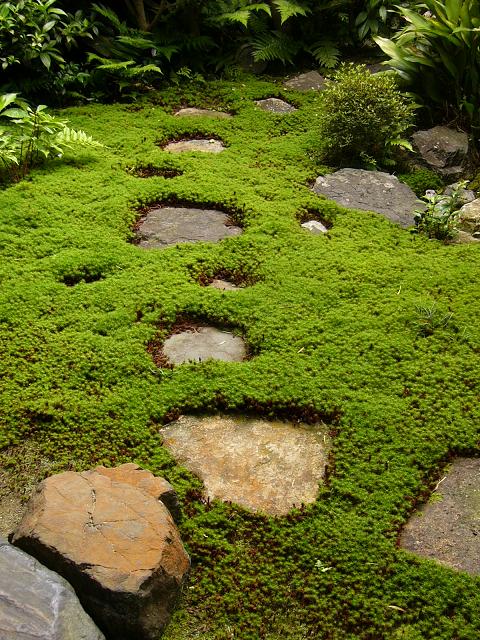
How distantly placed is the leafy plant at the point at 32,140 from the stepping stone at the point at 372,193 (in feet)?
8.92

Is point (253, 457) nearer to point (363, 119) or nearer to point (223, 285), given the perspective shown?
point (223, 285)

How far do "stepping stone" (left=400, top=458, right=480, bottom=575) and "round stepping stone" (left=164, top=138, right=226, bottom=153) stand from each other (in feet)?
17.5

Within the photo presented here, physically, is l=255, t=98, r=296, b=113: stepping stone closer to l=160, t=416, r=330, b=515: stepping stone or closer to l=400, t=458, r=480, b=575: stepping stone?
l=160, t=416, r=330, b=515: stepping stone

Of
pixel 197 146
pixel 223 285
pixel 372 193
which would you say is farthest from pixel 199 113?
pixel 223 285

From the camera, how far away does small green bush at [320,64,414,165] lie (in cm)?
787

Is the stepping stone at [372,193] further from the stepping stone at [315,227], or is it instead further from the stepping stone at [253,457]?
the stepping stone at [253,457]

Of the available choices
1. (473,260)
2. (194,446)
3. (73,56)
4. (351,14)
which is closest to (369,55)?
(351,14)

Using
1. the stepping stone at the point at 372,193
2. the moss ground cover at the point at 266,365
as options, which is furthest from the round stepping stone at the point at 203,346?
the stepping stone at the point at 372,193

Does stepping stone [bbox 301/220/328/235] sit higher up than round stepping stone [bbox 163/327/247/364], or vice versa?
stepping stone [bbox 301/220/328/235]

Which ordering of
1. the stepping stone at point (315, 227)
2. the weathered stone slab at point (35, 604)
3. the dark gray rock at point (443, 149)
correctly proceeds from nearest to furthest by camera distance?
the weathered stone slab at point (35, 604), the stepping stone at point (315, 227), the dark gray rock at point (443, 149)

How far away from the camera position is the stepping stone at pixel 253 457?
434 cm

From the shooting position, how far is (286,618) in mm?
3715

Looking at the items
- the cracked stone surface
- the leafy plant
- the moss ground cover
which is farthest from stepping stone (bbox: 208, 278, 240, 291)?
→ the leafy plant

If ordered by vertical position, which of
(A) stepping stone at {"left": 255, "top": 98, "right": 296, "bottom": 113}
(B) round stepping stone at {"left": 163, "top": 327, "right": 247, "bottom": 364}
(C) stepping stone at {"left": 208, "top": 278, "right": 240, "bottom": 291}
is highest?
(A) stepping stone at {"left": 255, "top": 98, "right": 296, "bottom": 113}
